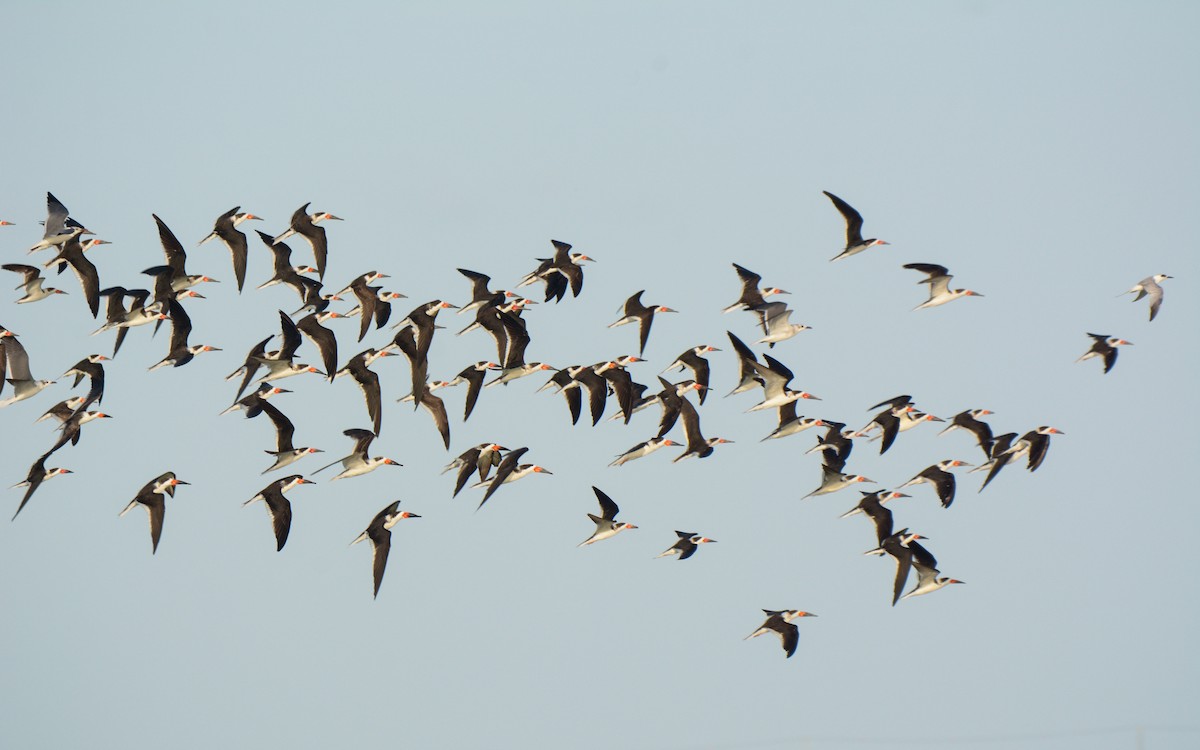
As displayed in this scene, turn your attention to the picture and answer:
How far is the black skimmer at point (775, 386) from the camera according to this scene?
128ft

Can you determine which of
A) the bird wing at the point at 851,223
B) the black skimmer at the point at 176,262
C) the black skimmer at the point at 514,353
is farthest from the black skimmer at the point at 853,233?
the black skimmer at the point at 176,262

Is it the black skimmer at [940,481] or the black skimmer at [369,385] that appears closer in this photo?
the black skimmer at [369,385]

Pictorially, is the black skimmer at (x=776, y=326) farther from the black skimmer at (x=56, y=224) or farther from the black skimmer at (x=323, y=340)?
the black skimmer at (x=56, y=224)

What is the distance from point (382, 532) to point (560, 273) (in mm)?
7319

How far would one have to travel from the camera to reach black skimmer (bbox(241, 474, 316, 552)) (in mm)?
36531

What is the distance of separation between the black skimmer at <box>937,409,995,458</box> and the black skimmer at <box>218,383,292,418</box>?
15518 millimetres

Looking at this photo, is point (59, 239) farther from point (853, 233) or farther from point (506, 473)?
point (853, 233)

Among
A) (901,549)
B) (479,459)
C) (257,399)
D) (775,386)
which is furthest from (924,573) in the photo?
(257,399)

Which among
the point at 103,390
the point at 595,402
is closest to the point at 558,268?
the point at 595,402

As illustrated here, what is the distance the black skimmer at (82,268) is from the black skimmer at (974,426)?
62.8 ft

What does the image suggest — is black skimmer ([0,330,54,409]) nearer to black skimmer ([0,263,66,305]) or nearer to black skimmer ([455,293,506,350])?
black skimmer ([0,263,66,305])

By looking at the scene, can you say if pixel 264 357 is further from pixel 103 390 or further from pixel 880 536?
pixel 880 536

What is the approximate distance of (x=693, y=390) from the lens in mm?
42000

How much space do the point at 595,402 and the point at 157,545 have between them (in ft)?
34.2
